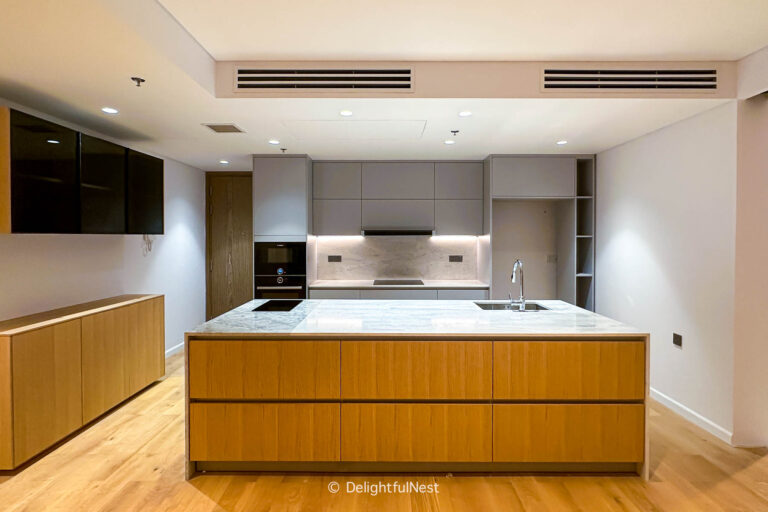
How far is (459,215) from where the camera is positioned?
5.42m

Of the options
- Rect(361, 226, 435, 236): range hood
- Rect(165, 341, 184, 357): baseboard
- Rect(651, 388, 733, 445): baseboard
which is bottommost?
Rect(651, 388, 733, 445): baseboard

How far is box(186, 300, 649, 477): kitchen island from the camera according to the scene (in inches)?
102

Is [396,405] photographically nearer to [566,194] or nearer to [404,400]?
[404,400]

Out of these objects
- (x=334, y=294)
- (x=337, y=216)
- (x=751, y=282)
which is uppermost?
(x=337, y=216)

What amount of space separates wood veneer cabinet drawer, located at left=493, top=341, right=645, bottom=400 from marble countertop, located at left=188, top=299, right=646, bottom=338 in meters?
0.08

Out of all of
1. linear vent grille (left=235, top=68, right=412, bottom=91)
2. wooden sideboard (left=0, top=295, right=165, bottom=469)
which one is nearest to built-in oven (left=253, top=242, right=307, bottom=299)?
wooden sideboard (left=0, top=295, right=165, bottom=469)

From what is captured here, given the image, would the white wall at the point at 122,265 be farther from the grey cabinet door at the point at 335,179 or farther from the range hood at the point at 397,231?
the range hood at the point at 397,231

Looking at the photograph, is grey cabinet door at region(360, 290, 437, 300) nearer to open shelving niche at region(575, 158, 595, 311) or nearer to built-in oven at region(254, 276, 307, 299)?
built-in oven at region(254, 276, 307, 299)

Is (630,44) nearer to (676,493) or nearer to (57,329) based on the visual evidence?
(676,493)

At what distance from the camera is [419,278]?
577 centimetres

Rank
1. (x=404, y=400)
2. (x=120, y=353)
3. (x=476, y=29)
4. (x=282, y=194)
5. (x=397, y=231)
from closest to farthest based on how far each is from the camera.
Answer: (x=476, y=29) < (x=404, y=400) < (x=120, y=353) < (x=282, y=194) < (x=397, y=231)

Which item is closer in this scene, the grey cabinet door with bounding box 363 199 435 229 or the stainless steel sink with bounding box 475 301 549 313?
the stainless steel sink with bounding box 475 301 549 313

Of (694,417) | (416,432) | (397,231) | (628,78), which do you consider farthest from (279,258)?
(694,417)

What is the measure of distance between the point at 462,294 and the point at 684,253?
2224mm
